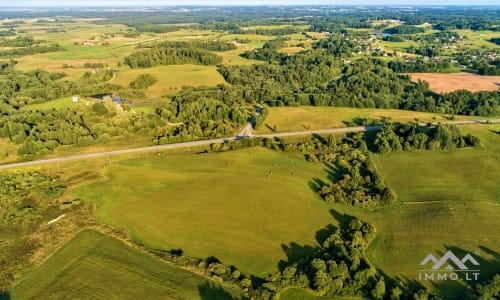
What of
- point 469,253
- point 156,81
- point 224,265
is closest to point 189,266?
point 224,265

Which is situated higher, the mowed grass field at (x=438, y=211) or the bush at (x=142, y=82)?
the bush at (x=142, y=82)

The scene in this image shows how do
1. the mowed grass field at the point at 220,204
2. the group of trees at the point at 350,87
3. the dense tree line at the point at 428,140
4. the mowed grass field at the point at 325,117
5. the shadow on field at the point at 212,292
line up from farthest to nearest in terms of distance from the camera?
1. the group of trees at the point at 350,87
2. the mowed grass field at the point at 325,117
3. the dense tree line at the point at 428,140
4. the mowed grass field at the point at 220,204
5. the shadow on field at the point at 212,292

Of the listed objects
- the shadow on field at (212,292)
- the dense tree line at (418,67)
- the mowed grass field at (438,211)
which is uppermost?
the dense tree line at (418,67)

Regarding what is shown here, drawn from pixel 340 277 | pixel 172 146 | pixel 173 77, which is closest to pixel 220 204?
pixel 340 277

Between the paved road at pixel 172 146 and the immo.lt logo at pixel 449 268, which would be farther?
the paved road at pixel 172 146

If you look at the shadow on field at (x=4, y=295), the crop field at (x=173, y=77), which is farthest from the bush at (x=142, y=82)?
the shadow on field at (x=4, y=295)

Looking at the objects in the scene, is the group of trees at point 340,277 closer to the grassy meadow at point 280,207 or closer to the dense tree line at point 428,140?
the grassy meadow at point 280,207

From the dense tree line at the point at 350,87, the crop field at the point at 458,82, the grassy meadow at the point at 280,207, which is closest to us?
the grassy meadow at the point at 280,207

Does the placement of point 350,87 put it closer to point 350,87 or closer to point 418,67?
Result: point 350,87
